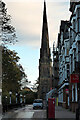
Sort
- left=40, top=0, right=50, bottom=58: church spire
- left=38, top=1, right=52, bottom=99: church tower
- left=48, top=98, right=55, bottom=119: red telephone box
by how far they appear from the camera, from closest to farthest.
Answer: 1. left=48, top=98, right=55, bottom=119: red telephone box
2. left=38, top=1, right=52, bottom=99: church tower
3. left=40, top=0, right=50, bottom=58: church spire

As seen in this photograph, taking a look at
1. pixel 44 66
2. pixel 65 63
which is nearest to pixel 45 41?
pixel 44 66

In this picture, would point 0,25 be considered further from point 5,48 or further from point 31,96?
point 31,96

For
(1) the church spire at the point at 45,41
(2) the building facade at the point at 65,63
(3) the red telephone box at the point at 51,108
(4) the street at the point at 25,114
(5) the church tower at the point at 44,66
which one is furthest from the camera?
(1) the church spire at the point at 45,41

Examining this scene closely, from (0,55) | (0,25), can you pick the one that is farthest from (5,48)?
(0,25)

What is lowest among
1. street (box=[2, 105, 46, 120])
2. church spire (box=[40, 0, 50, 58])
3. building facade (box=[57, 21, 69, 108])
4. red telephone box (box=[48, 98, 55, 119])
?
street (box=[2, 105, 46, 120])

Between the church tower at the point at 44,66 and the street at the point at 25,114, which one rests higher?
the church tower at the point at 44,66

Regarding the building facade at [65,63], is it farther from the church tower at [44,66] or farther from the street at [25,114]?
the church tower at [44,66]

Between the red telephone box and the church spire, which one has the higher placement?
the church spire

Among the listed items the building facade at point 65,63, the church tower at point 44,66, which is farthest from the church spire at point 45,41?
the building facade at point 65,63

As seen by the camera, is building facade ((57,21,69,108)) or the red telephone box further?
building facade ((57,21,69,108))

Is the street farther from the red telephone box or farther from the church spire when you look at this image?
the church spire

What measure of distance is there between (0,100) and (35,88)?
384ft

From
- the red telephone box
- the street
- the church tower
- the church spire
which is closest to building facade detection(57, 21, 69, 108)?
the street

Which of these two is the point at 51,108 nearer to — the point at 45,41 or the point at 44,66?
the point at 44,66
